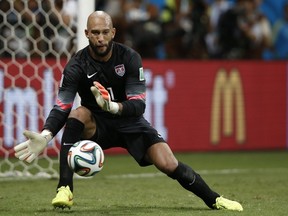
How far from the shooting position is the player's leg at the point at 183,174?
7.05m

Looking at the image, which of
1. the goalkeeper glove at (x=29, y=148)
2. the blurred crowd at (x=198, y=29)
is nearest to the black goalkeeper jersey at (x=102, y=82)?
the goalkeeper glove at (x=29, y=148)

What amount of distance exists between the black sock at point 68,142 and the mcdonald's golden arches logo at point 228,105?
7.53 meters

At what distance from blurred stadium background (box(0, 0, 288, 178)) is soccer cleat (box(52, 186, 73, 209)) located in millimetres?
4422

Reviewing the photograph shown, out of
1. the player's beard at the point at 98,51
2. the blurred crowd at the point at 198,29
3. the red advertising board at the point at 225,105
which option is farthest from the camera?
the blurred crowd at the point at 198,29

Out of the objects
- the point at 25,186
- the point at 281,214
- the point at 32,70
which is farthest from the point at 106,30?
the point at 32,70

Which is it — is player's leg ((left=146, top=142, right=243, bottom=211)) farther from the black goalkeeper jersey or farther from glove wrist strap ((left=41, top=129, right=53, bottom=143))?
glove wrist strap ((left=41, top=129, right=53, bottom=143))

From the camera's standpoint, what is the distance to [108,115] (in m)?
7.22

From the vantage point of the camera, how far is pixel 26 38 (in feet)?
37.4

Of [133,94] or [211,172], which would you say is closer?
[133,94]

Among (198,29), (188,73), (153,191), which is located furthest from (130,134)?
(198,29)

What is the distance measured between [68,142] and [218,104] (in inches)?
303

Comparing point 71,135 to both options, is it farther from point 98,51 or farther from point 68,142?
point 98,51

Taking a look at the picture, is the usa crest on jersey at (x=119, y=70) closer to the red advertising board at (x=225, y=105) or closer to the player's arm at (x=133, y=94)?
the player's arm at (x=133, y=94)

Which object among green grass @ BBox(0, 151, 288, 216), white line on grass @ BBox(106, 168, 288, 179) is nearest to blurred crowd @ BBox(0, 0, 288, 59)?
white line on grass @ BBox(106, 168, 288, 179)
